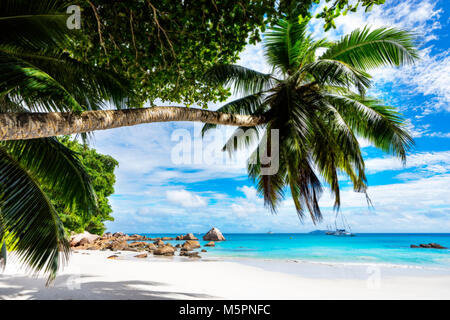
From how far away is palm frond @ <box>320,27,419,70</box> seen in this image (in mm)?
5141

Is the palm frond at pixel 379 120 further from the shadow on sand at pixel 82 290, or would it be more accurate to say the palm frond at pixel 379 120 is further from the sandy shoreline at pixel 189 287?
the shadow on sand at pixel 82 290

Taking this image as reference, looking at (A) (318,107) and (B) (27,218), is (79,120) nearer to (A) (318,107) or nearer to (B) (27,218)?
(B) (27,218)

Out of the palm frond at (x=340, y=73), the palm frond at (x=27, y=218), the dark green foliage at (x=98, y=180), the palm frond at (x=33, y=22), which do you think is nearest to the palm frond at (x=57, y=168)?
the palm frond at (x=27, y=218)

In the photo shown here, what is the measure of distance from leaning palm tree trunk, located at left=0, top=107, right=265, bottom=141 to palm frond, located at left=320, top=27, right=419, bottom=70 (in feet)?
12.3

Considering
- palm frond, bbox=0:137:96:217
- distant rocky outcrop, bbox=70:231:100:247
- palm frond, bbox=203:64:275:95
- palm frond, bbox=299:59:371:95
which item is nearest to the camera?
palm frond, bbox=299:59:371:95

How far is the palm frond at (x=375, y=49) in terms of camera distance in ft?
16.9

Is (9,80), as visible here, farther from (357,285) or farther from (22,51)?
(357,285)

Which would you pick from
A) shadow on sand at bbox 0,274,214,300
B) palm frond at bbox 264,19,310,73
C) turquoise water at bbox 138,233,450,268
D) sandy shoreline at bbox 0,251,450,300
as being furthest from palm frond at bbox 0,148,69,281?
turquoise water at bbox 138,233,450,268

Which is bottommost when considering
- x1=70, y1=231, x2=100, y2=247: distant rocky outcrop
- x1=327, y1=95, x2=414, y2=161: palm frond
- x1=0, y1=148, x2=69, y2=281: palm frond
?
x1=70, y1=231, x2=100, y2=247: distant rocky outcrop

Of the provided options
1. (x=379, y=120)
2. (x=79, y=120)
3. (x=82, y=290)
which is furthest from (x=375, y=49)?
(x=82, y=290)

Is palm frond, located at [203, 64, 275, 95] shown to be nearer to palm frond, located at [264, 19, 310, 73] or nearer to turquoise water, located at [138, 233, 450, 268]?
palm frond, located at [264, 19, 310, 73]

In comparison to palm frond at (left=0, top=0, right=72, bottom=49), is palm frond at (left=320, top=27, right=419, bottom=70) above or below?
above
